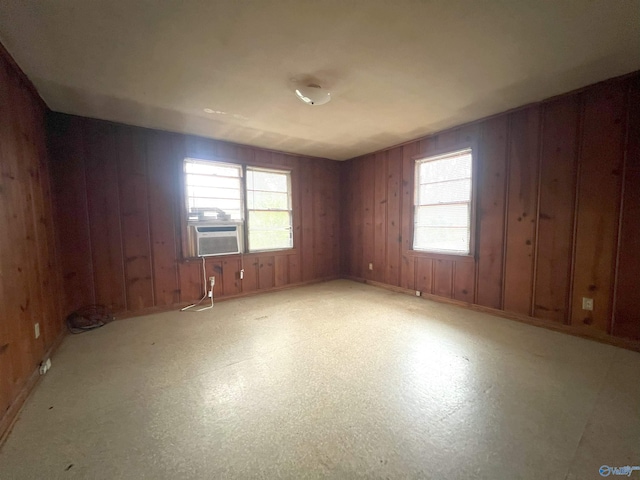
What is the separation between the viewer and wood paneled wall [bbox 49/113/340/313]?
289 centimetres

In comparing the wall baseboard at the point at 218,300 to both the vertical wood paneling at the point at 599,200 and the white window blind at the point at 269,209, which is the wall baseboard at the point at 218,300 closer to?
the white window blind at the point at 269,209

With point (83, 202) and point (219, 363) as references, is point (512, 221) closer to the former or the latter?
point (219, 363)

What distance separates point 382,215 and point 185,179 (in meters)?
3.10

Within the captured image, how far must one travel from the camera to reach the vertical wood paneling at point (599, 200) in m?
2.30

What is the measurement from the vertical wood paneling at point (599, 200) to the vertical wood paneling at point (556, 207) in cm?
7

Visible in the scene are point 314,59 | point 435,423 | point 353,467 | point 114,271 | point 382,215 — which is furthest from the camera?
point 382,215

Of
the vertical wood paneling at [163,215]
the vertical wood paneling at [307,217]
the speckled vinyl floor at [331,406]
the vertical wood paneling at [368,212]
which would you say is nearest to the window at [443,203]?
the vertical wood paneling at [368,212]

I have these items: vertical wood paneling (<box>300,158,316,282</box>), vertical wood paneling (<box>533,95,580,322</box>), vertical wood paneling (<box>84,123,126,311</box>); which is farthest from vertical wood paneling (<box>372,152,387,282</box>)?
vertical wood paneling (<box>84,123,126,311</box>)

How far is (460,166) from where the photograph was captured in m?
3.44

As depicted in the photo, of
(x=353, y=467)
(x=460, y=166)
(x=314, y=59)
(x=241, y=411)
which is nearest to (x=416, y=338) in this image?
(x=353, y=467)

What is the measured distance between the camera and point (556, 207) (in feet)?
8.66

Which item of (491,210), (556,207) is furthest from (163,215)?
(556,207)

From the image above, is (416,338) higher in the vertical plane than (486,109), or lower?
lower

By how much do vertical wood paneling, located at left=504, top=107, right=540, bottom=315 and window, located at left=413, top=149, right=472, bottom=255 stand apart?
476mm
